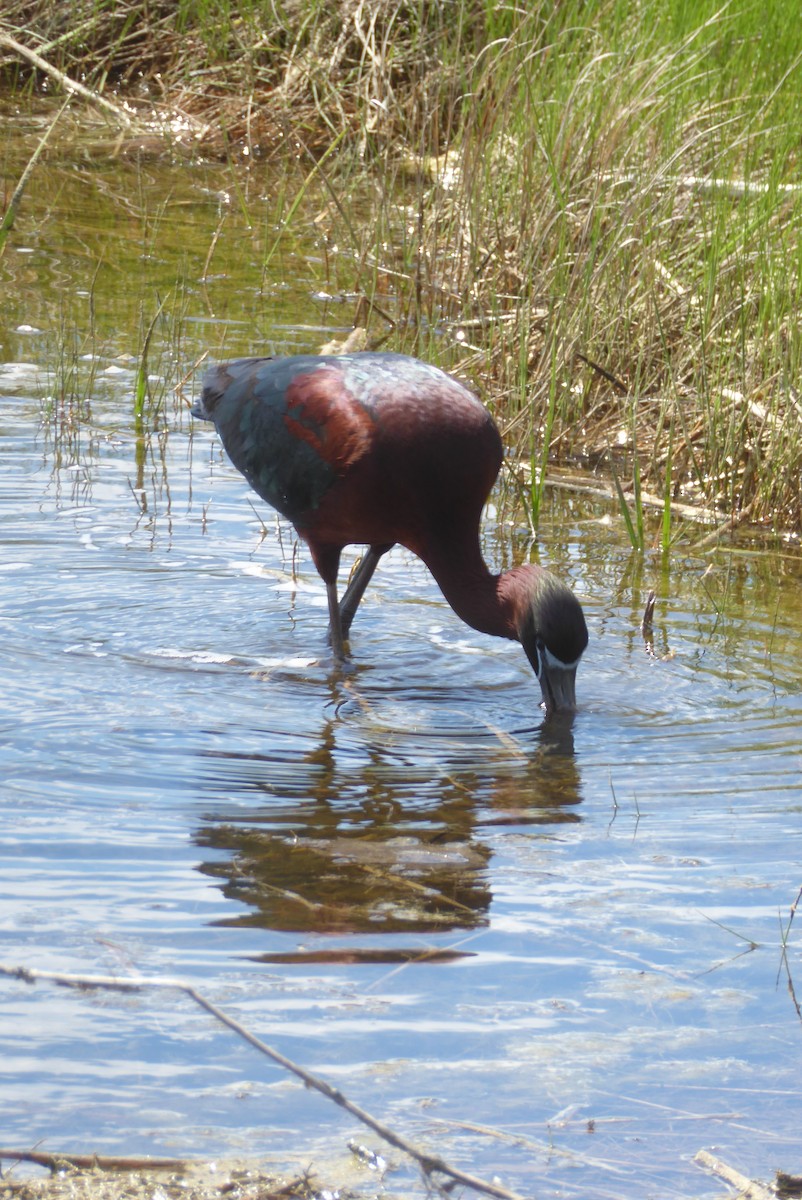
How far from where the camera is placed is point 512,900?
3.31 meters

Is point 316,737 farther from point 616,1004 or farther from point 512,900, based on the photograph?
point 616,1004

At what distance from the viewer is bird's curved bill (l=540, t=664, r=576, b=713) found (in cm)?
460

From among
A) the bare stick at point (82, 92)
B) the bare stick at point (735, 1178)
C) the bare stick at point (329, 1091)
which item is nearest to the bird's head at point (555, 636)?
the bare stick at point (329, 1091)

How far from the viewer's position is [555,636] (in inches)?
180

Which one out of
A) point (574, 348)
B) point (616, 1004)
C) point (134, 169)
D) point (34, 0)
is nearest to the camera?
point (616, 1004)

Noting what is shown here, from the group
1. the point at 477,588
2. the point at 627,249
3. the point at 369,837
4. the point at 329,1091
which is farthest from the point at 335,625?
the point at 329,1091

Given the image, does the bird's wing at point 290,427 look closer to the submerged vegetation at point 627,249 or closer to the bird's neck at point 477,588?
the bird's neck at point 477,588

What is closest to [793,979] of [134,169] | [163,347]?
[163,347]

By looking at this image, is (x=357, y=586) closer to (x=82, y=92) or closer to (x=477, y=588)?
Answer: (x=477, y=588)

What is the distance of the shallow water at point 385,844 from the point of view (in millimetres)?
2500

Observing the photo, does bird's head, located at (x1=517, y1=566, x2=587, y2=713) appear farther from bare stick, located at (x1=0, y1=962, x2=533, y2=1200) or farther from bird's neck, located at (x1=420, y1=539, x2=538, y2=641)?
bare stick, located at (x1=0, y1=962, x2=533, y2=1200)

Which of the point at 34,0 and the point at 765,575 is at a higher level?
the point at 34,0

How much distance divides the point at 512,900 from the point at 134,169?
31.5 feet

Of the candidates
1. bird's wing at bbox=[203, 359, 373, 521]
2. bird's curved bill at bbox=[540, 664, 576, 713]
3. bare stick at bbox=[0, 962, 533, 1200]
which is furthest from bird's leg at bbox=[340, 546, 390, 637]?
bare stick at bbox=[0, 962, 533, 1200]
